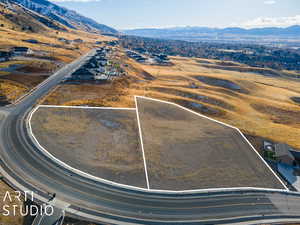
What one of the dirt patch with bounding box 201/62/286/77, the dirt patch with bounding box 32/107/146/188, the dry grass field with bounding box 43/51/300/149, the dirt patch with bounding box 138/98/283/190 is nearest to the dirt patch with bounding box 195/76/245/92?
the dry grass field with bounding box 43/51/300/149

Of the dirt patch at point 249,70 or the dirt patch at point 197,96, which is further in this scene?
the dirt patch at point 249,70

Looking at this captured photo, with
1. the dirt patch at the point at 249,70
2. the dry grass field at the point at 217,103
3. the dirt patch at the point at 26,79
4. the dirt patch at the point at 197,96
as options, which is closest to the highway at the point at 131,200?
the dry grass field at the point at 217,103

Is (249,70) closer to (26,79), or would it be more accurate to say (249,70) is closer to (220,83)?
(220,83)

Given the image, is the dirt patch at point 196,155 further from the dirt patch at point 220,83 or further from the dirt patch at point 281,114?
the dirt patch at point 220,83

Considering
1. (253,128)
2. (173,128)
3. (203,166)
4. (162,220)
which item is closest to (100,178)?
(162,220)

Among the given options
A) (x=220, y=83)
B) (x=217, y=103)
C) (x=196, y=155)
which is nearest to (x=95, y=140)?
(x=196, y=155)

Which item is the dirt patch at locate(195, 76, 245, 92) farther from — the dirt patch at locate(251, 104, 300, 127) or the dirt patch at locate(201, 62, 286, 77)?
the dirt patch at locate(201, 62, 286, 77)
